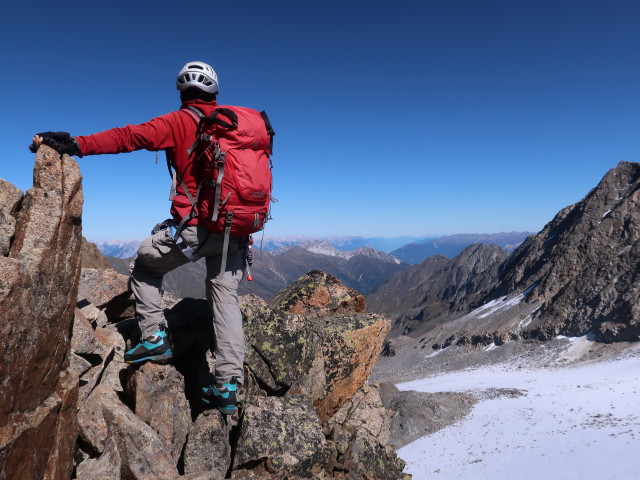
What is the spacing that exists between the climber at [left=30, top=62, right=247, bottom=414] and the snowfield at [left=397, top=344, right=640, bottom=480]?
33.8 m

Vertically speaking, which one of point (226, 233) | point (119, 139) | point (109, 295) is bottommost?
point (109, 295)

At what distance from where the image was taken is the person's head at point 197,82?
6.88m

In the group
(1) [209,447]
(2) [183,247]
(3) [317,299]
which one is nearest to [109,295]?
(2) [183,247]

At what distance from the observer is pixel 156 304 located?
791 cm

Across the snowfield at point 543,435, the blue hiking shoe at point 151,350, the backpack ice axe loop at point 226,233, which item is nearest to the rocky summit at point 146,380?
the blue hiking shoe at point 151,350

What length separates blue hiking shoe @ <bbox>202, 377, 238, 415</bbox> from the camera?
305 inches

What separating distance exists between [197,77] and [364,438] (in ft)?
29.8

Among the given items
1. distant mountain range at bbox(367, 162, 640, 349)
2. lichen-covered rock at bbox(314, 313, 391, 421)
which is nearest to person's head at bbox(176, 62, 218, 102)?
lichen-covered rock at bbox(314, 313, 391, 421)

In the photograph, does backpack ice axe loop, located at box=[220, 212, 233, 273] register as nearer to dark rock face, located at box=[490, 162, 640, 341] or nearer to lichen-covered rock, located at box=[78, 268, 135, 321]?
lichen-covered rock, located at box=[78, 268, 135, 321]

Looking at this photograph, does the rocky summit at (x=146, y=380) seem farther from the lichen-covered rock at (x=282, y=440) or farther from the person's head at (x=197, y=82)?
the person's head at (x=197, y=82)

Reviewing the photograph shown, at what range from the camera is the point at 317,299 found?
13336mm

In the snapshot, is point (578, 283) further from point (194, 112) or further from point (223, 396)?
point (194, 112)

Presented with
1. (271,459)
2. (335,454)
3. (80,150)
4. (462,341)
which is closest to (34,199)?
(80,150)

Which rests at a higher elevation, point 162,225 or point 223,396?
point 162,225
